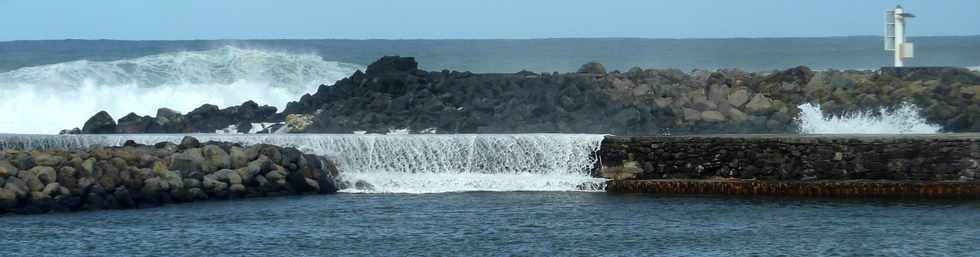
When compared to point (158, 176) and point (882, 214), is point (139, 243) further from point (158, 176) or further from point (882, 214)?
point (882, 214)

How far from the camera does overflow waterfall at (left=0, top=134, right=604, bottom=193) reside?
24188 millimetres

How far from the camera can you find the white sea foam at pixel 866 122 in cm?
2792

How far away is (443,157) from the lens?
2478 cm

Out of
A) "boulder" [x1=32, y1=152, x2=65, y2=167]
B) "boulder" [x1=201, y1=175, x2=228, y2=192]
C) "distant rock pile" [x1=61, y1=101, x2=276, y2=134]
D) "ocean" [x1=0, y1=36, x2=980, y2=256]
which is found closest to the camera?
"ocean" [x1=0, y1=36, x2=980, y2=256]

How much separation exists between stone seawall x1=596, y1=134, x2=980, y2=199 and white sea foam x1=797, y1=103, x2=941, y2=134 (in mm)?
4759

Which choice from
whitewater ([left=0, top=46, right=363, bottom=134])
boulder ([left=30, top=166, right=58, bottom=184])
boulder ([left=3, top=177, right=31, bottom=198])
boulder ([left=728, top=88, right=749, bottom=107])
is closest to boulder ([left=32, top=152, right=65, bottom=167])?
boulder ([left=30, top=166, right=58, bottom=184])

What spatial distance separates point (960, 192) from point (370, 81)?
39.2 feet

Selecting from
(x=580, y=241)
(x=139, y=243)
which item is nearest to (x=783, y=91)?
(x=580, y=241)

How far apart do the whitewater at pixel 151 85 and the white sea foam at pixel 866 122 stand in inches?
500

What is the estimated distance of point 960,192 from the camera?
72.0ft

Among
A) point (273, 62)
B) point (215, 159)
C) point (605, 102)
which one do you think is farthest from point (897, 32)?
point (273, 62)

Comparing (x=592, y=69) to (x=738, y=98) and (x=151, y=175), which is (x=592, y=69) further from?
(x=151, y=175)

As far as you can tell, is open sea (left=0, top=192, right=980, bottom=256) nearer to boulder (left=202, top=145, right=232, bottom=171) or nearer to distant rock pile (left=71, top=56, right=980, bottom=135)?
boulder (left=202, top=145, right=232, bottom=171)

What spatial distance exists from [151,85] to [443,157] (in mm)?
16384
